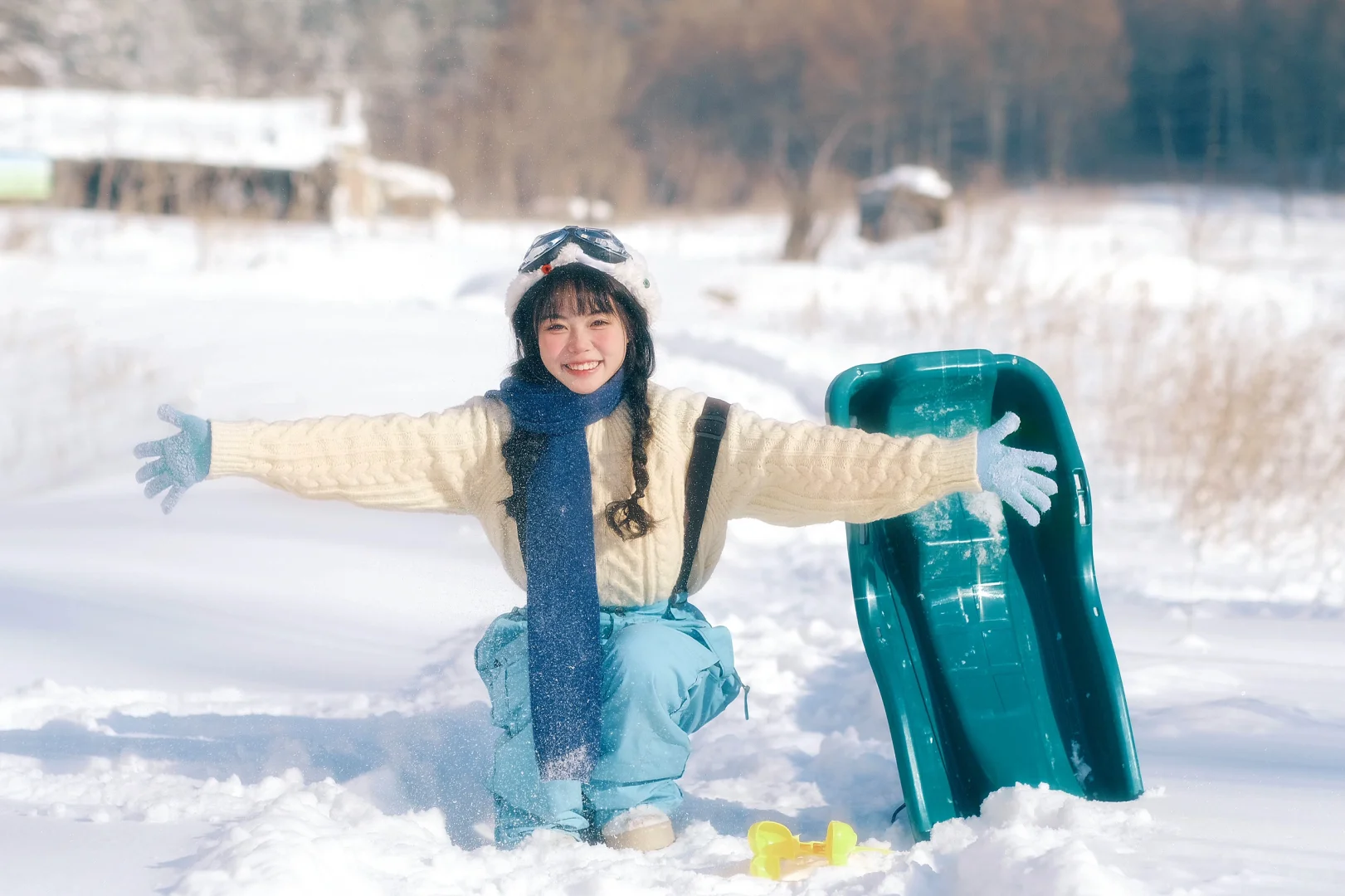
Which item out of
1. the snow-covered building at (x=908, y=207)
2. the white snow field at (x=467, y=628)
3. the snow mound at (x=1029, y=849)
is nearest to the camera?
the snow mound at (x=1029, y=849)

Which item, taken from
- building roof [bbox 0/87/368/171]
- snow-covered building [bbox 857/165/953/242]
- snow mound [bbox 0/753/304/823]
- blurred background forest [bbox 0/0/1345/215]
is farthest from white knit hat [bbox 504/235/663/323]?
blurred background forest [bbox 0/0/1345/215]

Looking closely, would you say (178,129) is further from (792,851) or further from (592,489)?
(792,851)

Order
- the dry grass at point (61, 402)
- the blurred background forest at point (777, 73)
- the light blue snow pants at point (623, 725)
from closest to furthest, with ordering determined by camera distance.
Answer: the light blue snow pants at point (623, 725)
the dry grass at point (61, 402)
the blurred background forest at point (777, 73)

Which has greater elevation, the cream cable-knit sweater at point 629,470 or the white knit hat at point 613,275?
the white knit hat at point 613,275

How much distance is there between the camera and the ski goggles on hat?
2414 mm

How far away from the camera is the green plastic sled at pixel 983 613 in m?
2.49

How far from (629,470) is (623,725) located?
46cm

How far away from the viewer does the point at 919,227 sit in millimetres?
14695

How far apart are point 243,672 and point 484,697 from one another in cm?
64

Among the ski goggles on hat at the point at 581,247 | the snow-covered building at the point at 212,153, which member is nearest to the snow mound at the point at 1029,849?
the ski goggles on hat at the point at 581,247

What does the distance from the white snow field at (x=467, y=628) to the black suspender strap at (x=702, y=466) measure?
0.54 meters

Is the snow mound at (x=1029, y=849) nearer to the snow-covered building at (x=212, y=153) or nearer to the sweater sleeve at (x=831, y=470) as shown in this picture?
the sweater sleeve at (x=831, y=470)

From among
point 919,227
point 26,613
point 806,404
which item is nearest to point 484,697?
point 26,613

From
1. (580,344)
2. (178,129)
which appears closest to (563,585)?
(580,344)
